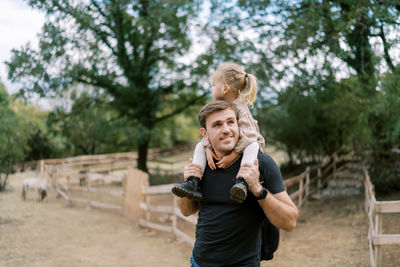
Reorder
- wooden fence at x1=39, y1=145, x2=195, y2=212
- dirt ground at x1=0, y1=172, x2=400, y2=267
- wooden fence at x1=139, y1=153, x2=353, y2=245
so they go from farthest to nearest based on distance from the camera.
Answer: wooden fence at x1=39, y1=145, x2=195, y2=212 → wooden fence at x1=139, y1=153, x2=353, y2=245 → dirt ground at x1=0, y1=172, x2=400, y2=267

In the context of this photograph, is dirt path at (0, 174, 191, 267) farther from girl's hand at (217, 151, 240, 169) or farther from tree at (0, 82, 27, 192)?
tree at (0, 82, 27, 192)

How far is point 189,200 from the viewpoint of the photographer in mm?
1988

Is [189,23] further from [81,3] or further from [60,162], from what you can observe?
[60,162]

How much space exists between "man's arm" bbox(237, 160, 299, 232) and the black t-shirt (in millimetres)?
79

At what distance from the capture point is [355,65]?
28.7 feet

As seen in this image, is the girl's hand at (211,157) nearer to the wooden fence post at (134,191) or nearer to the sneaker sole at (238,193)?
the sneaker sole at (238,193)

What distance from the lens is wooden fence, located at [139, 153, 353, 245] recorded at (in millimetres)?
7219

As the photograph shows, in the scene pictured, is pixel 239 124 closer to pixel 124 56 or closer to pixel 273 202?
pixel 273 202

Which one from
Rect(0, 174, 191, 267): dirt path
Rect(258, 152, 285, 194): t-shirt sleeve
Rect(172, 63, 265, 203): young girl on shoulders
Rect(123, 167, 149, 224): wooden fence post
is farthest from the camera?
Rect(123, 167, 149, 224): wooden fence post

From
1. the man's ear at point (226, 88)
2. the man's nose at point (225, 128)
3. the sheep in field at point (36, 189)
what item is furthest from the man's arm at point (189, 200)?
the sheep in field at point (36, 189)

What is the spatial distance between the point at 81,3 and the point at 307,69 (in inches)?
305

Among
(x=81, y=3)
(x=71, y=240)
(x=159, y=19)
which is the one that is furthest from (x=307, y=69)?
(x=81, y=3)

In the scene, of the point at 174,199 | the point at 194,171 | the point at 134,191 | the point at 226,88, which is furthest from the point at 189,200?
the point at 134,191

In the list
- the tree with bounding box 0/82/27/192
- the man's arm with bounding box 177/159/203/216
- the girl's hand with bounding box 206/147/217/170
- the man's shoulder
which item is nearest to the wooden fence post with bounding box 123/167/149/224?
the man's arm with bounding box 177/159/203/216
